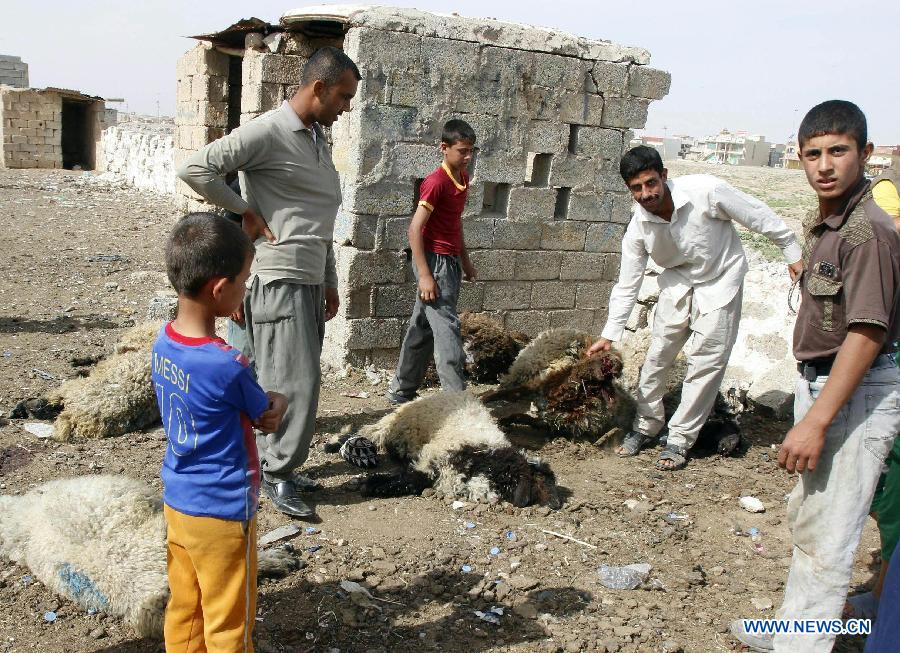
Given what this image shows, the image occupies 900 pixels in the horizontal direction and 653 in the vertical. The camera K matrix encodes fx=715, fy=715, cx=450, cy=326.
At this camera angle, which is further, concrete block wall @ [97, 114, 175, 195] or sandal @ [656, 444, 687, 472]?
concrete block wall @ [97, 114, 175, 195]

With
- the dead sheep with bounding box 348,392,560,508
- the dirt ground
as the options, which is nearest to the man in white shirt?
the dirt ground

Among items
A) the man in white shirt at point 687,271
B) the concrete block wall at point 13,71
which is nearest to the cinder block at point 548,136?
the man in white shirt at point 687,271

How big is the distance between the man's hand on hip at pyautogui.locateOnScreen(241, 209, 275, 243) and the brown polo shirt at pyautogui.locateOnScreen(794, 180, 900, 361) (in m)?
2.32

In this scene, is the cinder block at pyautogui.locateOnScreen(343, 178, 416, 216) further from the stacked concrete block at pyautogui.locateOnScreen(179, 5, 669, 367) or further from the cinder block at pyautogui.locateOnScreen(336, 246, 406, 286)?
the cinder block at pyautogui.locateOnScreen(336, 246, 406, 286)

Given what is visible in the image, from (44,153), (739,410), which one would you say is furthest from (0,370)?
(44,153)

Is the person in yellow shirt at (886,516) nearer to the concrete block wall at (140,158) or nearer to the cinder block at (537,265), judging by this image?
the cinder block at (537,265)

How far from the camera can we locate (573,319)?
7.13 metres

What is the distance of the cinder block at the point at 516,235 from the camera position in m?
6.53

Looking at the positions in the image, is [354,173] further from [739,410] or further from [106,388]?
[739,410]

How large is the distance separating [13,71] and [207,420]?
35.5 m

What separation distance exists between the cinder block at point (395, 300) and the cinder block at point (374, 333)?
0.24ft

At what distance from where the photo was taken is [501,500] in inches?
155

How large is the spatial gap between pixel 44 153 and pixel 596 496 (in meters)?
23.2

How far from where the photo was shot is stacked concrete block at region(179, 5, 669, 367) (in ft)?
18.9
